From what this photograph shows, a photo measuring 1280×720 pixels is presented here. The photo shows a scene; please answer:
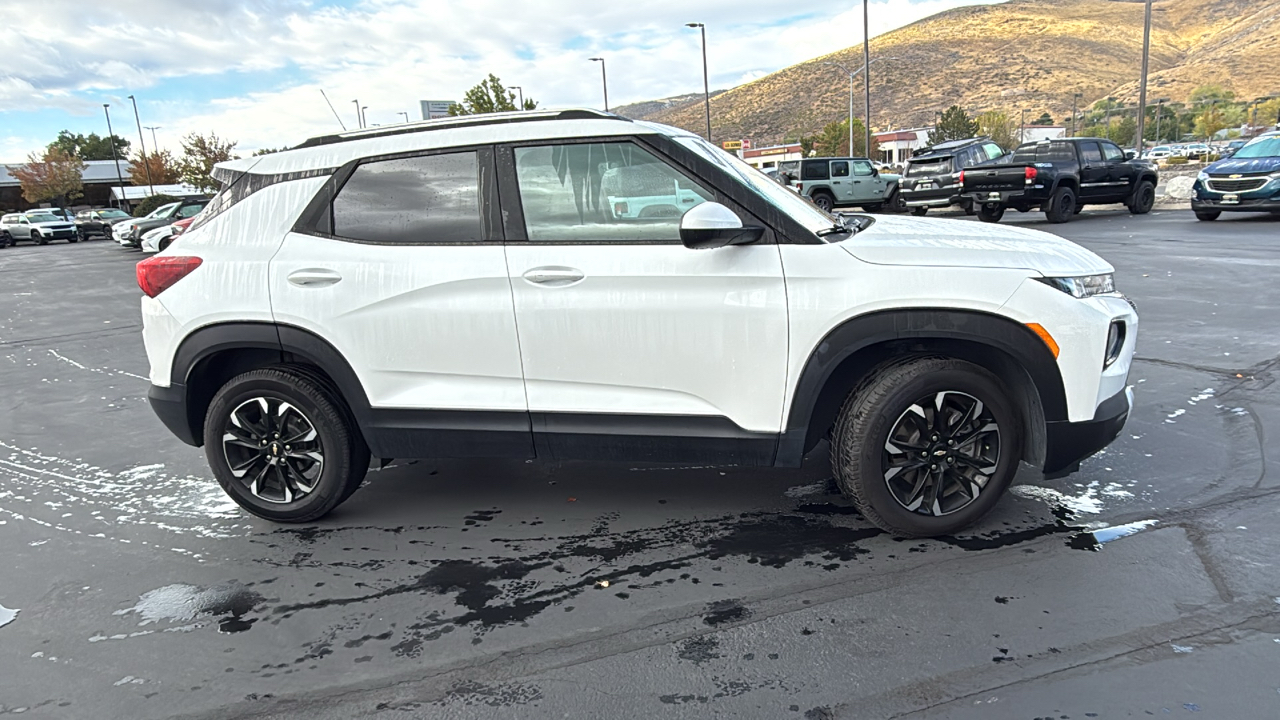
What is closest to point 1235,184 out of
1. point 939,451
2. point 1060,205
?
point 1060,205

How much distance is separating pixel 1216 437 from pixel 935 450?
2304mm

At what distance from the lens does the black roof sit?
362 centimetres

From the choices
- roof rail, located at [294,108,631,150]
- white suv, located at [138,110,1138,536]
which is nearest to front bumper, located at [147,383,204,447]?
white suv, located at [138,110,1138,536]

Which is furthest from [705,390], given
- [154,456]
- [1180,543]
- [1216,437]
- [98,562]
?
[154,456]

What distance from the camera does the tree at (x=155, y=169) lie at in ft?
239

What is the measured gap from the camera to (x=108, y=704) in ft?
8.68

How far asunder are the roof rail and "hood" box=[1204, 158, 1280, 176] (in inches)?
660

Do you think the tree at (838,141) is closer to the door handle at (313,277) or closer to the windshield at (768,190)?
the windshield at (768,190)

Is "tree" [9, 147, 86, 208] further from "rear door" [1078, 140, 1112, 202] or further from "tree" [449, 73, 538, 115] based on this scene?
"rear door" [1078, 140, 1112, 202]

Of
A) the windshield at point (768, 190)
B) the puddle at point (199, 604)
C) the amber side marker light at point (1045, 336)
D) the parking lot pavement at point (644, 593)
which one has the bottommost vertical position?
the parking lot pavement at point (644, 593)

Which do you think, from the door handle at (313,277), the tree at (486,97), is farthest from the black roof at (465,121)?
the tree at (486,97)

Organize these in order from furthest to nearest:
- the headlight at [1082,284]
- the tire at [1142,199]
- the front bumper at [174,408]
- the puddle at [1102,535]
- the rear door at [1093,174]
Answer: the tire at [1142,199] < the rear door at [1093,174] < the front bumper at [174,408] < the puddle at [1102,535] < the headlight at [1082,284]

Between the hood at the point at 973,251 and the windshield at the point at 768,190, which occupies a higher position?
the windshield at the point at 768,190

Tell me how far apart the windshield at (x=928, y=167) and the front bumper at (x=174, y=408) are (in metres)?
20.1
